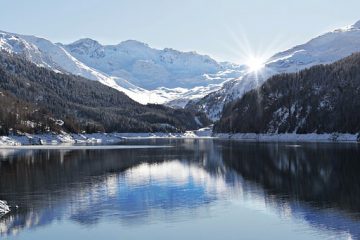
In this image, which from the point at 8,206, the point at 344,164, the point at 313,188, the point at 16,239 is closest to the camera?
the point at 16,239

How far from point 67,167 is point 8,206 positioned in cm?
3652

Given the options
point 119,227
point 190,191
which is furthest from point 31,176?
point 119,227

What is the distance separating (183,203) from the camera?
43500 millimetres

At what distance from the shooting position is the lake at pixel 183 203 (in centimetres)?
3294

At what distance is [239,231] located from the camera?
108 feet

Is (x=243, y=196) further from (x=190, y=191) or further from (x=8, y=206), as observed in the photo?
(x=8, y=206)

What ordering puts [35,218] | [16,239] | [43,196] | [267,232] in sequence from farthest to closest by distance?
[43,196], [35,218], [267,232], [16,239]

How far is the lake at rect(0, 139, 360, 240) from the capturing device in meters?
32.9

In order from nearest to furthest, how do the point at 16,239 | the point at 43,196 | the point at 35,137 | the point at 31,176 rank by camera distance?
the point at 16,239
the point at 43,196
the point at 31,176
the point at 35,137

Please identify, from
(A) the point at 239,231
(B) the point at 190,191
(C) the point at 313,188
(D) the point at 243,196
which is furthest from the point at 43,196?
(C) the point at 313,188

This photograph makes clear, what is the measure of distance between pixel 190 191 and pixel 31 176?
2288 cm

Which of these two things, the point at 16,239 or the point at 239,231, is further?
the point at 239,231

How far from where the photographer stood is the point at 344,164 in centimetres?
7450

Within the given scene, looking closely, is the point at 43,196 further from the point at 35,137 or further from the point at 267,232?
the point at 35,137
